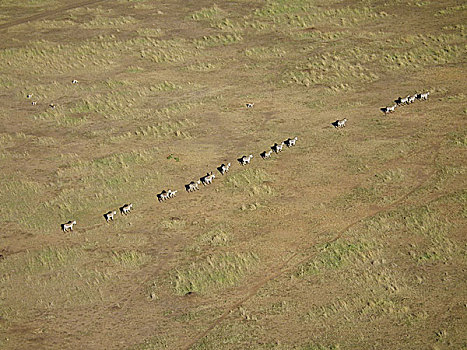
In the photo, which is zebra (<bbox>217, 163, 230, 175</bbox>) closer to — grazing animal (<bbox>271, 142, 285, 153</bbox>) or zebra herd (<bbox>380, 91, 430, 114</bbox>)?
grazing animal (<bbox>271, 142, 285, 153</bbox>)

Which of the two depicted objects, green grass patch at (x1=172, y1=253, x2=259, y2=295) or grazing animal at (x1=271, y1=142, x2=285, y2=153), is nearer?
green grass patch at (x1=172, y1=253, x2=259, y2=295)

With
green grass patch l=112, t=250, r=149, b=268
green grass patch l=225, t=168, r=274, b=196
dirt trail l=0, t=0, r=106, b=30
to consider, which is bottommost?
green grass patch l=225, t=168, r=274, b=196

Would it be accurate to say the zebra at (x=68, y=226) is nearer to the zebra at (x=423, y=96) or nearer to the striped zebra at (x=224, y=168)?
the striped zebra at (x=224, y=168)

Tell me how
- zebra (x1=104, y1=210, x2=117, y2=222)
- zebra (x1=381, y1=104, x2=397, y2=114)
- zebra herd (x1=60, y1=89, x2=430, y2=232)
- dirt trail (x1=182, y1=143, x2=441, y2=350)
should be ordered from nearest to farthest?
dirt trail (x1=182, y1=143, x2=441, y2=350)
zebra (x1=104, y1=210, x2=117, y2=222)
zebra herd (x1=60, y1=89, x2=430, y2=232)
zebra (x1=381, y1=104, x2=397, y2=114)

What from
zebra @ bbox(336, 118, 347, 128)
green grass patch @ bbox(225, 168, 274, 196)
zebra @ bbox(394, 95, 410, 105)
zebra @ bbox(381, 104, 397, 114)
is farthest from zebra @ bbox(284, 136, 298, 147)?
zebra @ bbox(394, 95, 410, 105)

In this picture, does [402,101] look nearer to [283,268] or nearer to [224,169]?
[224,169]
